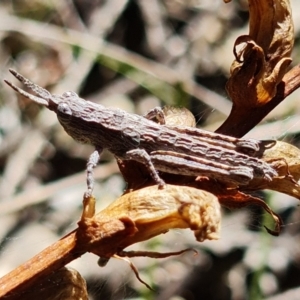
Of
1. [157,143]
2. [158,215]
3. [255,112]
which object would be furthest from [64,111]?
[158,215]

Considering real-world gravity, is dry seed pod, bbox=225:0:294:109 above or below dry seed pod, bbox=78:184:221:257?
above

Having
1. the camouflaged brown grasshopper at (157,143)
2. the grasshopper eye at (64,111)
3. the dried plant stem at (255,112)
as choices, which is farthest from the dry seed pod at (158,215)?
the grasshopper eye at (64,111)

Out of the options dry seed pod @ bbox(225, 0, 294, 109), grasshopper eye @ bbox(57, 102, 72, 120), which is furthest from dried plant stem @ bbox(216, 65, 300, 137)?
grasshopper eye @ bbox(57, 102, 72, 120)

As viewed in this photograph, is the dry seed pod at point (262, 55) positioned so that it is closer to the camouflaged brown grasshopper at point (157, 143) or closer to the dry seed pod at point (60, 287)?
the camouflaged brown grasshopper at point (157, 143)

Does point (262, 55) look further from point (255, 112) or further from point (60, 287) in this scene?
point (60, 287)

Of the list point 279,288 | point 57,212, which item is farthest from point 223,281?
point 57,212

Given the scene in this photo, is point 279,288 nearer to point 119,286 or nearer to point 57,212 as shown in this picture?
point 57,212

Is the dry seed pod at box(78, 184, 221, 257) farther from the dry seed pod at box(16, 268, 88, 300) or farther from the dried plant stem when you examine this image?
the dried plant stem

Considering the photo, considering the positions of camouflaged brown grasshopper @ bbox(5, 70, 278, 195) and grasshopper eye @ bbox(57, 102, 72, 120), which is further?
grasshopper eye @ bbox(57, 102, 72, 120)
